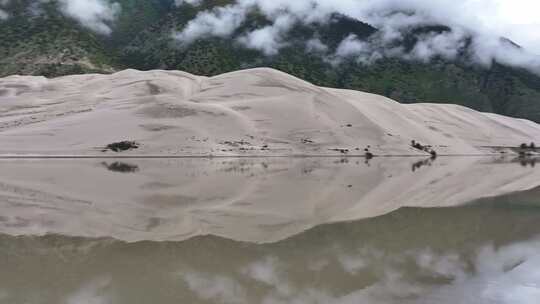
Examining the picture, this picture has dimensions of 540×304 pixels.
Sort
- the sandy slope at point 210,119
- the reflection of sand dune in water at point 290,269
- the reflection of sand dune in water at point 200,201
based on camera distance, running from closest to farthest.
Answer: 1. the reflection of sand dune in water at point 290,269
2. the reflection of sand dune in water at point 200,201
3. the sandy slope at point 210,119

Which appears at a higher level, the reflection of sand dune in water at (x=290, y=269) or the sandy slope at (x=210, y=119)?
the sandy slope at (x=210, y=119)

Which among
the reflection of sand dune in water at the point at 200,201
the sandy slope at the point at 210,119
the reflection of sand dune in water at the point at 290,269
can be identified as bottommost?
the reflection of sand dune in water at the point at 200,201

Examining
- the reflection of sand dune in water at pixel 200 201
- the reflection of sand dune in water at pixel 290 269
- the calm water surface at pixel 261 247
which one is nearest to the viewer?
the reflection of sand dune in water at pixel 290 269

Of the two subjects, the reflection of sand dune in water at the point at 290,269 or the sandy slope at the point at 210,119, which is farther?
the sandy slope at the point at 210,119

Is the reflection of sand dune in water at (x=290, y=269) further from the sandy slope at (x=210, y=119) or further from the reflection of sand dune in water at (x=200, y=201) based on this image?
the sandy slope at (x=210, y=119)

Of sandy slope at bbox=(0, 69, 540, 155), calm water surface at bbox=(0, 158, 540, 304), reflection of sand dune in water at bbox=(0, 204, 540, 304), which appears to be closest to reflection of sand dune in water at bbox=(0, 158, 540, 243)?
calm water surface at bbox=(0, 158, 540, 304)

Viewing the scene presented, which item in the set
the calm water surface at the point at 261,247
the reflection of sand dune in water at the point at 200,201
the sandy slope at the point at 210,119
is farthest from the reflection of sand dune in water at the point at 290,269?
the sandy slope at the point at 210,119

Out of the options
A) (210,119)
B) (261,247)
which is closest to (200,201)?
(261,247)

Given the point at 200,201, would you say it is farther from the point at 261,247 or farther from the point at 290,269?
the point at 290,269
